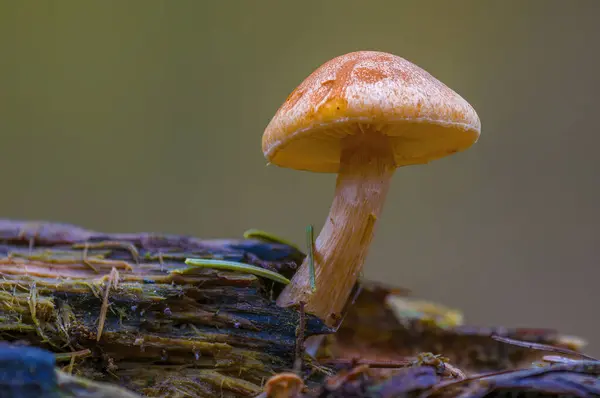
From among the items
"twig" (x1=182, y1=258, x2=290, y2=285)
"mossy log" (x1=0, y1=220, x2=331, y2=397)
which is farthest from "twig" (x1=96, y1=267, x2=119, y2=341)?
"twig" (x1=182, y1=258, x2=290, y2=285)

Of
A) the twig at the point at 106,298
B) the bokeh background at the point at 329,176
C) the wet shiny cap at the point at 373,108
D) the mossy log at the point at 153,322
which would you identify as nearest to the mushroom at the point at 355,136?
the wet shiny cap at the point at 373,108

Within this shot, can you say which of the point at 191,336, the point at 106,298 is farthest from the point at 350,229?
the point at 106,298

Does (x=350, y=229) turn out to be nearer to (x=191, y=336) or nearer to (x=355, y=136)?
(x=355, y=136)

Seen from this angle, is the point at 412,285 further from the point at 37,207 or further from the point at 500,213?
the point at 37,207

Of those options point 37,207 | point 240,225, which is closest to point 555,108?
point 240,225

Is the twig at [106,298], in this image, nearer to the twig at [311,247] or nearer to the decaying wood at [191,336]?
the decaying wood at [191,336]
